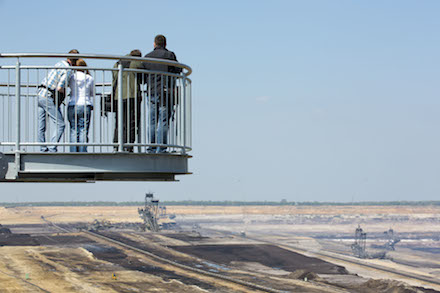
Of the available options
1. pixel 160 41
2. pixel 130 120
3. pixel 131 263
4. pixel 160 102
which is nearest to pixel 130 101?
pixel 130 120

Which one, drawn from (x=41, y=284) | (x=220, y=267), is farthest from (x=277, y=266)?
(x=41, y=284)

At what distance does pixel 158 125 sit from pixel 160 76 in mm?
556

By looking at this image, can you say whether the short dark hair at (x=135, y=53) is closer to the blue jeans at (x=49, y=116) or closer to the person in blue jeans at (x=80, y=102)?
the person in blue jeans at (x=80, y=102)

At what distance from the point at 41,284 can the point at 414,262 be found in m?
52.9

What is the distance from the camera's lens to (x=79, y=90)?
23.1 feet

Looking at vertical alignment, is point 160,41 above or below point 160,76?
above

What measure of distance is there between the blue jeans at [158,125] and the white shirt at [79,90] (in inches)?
27.3

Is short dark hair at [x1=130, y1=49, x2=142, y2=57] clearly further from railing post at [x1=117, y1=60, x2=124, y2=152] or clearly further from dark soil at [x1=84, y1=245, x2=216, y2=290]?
dark soil at [x1=84, y1=245, x2=216, y2=290]

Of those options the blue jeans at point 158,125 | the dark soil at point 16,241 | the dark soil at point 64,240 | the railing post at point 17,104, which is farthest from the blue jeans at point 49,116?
the dark soil at point 64,240

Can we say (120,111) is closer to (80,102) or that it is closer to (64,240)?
(80,102)

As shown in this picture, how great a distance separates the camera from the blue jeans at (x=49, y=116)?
700 cm

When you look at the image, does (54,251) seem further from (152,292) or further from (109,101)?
(109,101)

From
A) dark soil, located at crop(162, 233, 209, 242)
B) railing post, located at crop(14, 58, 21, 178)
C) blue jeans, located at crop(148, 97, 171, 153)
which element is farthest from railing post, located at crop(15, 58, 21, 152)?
dark soil, located at crop(162, 233, 209, 242)

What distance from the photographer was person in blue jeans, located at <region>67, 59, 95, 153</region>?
23.1ft
